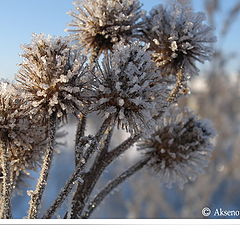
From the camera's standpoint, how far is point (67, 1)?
1.11m

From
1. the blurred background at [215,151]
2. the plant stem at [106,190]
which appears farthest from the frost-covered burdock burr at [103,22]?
the blurred background at [215,151]

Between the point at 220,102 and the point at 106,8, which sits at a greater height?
the point at 220,102

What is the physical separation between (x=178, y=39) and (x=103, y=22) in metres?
0.19

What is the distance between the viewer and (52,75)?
75 cm

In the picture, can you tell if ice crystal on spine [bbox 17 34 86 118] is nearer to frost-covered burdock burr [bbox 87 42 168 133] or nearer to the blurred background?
frost-covered burdock burr [bbox 87 42 168 133]

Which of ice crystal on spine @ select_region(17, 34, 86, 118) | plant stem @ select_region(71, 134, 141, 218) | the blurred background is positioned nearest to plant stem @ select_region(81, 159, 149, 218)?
plant stem @ select_region(71, 134, 141, 218)

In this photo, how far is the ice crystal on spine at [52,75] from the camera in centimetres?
75

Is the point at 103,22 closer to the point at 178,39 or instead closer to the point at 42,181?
the point at 178,39

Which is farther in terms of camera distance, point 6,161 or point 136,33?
point 136,33

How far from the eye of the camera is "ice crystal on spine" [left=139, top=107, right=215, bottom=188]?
1.06 m

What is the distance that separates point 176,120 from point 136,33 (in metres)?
0.28
